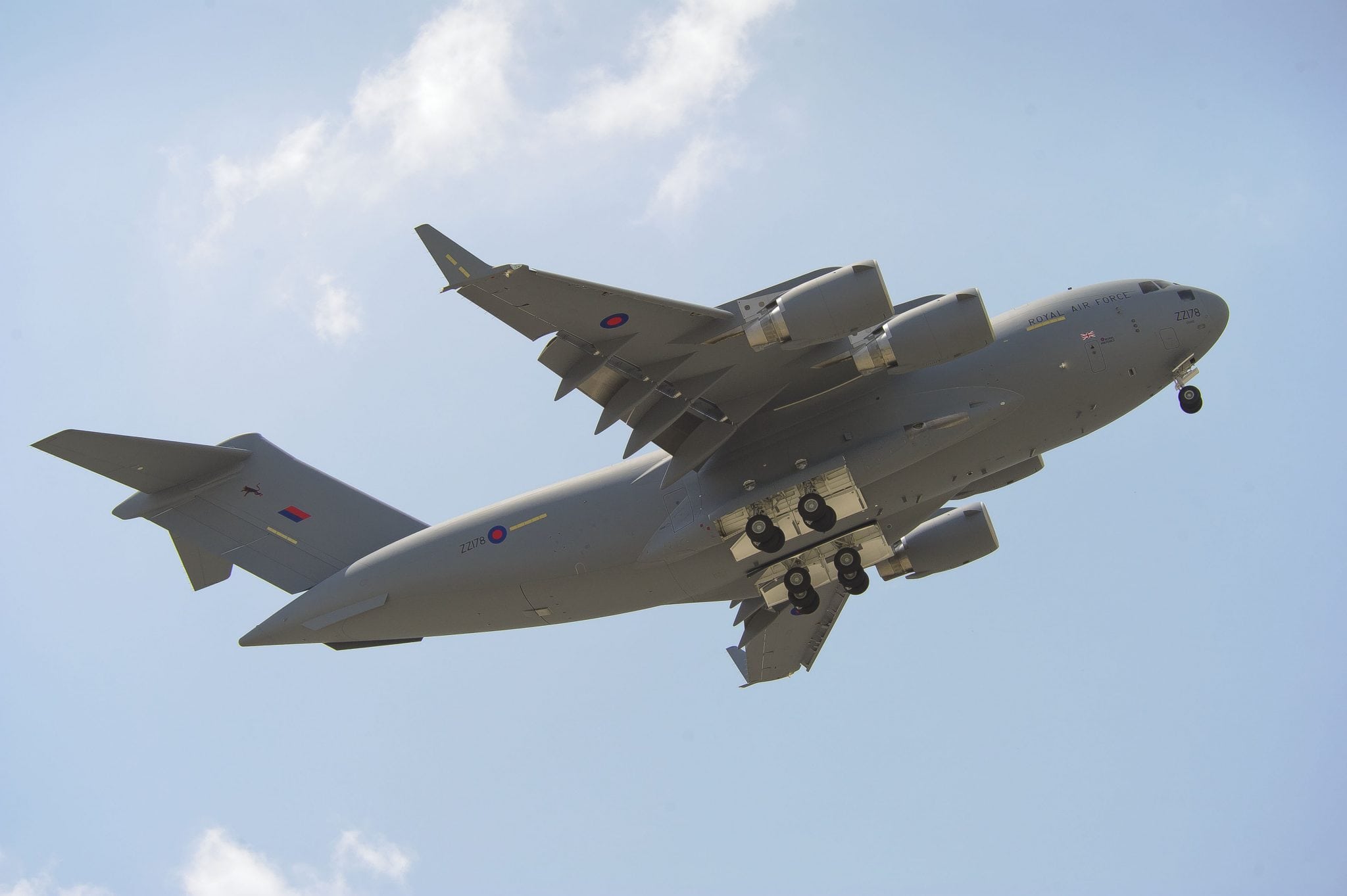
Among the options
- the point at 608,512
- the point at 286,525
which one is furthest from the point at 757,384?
the point at 286,525

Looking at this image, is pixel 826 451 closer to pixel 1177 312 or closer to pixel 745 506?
pixel 745 506

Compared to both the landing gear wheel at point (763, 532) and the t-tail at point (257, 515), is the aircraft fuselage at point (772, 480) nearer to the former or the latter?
the landing gear wheel at point (763, 532)

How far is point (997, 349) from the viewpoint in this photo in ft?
43.3

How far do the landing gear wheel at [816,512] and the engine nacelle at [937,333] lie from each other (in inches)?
71.5

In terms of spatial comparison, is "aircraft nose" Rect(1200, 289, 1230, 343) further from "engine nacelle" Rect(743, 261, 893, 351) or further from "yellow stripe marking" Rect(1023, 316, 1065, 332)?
"engine nacelle" Rect(743, 261, 893, 351)

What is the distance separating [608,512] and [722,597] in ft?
7.74

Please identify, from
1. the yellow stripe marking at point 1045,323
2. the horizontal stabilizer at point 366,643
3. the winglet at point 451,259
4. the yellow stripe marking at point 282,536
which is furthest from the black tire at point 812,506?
the yellow stripe marking at point 282,536

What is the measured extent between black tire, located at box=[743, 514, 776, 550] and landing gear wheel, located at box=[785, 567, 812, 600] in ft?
4.25

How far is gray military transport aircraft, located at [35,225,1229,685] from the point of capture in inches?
474

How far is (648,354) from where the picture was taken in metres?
12.5

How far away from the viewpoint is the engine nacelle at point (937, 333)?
12.1 m

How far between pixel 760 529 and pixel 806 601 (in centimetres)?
180

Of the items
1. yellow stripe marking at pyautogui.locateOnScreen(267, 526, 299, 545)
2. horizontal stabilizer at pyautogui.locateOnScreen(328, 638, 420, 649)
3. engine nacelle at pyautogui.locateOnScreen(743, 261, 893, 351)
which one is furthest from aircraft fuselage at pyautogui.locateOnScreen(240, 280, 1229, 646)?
engine nacelle at pyautogui.locateOnScreen(743, 261, 893, 351)

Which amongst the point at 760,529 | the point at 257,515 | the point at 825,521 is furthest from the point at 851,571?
the point at 257,515
